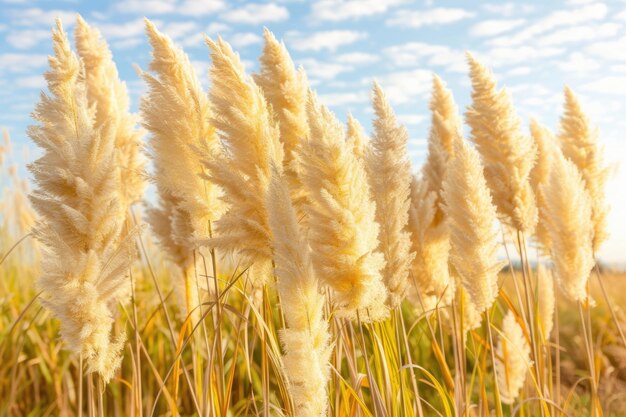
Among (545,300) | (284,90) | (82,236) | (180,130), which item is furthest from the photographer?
(545,300)

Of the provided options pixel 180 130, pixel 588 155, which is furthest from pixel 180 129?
pixel 588 155

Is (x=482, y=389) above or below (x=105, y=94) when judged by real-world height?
below

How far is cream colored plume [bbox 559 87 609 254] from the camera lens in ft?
11.8

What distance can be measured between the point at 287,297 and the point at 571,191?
1.76 metres

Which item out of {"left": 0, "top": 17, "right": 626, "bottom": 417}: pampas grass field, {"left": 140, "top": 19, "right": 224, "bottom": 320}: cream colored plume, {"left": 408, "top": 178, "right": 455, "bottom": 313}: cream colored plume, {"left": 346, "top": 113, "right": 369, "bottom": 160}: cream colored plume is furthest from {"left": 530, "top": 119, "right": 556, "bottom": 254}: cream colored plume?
{"left": 140, "top": 19, "right": 224, "bottom": 320}: cream colored plume

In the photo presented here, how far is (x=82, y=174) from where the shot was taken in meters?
2.04

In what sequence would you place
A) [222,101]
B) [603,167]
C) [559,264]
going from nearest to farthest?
[222,101] < [559,264] < [603,167]

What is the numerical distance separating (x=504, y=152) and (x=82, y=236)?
1.94 metres

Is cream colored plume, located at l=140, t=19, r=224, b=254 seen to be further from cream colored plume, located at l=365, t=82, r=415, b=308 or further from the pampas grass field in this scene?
cream colored plume, located at l=365, t=82, r=415, b=308

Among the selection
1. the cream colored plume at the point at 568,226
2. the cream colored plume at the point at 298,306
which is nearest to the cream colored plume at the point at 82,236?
the cream colored plume at the point at 298,306

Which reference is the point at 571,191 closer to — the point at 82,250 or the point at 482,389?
the point at 482,389

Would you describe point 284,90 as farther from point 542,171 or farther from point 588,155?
point 588,155

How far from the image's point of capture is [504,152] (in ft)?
10.3

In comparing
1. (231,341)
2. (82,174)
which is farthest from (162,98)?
(231,341)
